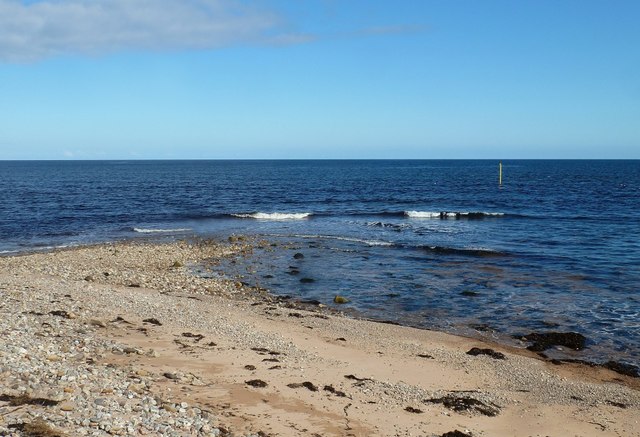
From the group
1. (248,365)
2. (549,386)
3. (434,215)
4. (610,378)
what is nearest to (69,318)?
(248,365)

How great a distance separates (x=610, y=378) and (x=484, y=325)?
501cm

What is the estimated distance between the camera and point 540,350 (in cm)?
1695

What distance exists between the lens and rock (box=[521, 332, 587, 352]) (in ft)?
56.3

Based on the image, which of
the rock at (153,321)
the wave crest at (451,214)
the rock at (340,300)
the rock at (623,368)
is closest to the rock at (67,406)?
the rock at (153,321)

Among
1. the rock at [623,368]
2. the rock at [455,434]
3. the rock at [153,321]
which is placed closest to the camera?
the rock at [455,434]

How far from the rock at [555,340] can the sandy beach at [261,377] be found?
766 mm

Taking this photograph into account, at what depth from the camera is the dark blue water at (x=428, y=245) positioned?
20.8 metres

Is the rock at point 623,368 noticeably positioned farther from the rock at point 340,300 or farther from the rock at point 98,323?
the rock at point 98,323

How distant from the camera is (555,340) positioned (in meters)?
17.6

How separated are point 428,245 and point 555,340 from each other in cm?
1781

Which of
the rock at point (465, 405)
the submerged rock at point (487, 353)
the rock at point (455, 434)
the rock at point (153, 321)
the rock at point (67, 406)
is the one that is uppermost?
the rock at point (67, 406)

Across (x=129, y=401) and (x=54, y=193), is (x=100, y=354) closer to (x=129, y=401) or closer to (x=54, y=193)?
(x=129, y=401)

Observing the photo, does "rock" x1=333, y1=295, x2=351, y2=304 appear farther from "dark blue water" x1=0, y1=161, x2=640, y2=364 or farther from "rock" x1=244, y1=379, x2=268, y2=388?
"rock" x1=244, y1=379, x2=268, y2=388

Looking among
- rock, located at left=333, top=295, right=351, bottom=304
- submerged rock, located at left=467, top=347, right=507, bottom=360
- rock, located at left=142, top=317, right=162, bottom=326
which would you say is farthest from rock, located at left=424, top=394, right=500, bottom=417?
rock, located at left=333, top=295, right=351, bottom=304
